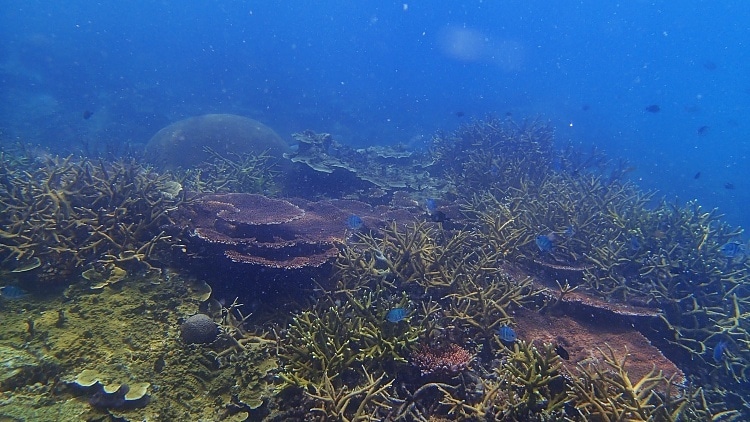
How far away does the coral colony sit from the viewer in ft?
11.1

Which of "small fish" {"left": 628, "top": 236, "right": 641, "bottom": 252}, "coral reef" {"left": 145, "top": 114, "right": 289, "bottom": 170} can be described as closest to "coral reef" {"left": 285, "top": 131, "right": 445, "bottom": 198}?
"coral reef" {"left": 145, "top": 114, "right": 289, "bottom": 170}

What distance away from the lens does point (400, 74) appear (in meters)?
63.4

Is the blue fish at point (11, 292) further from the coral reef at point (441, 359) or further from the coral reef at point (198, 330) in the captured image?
the coral reef at point (441, 359)

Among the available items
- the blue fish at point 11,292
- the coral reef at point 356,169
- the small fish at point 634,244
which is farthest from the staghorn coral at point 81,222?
the small fish at point 634,244

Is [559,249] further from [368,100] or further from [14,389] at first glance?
[368,100]

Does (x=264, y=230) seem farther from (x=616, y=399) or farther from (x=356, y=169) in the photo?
(x=356, y=169)

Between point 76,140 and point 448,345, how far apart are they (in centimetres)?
2364

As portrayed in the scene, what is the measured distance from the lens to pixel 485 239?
6.48m

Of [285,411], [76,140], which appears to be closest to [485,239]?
[285,411]

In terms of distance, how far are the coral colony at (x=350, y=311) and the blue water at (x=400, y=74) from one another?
13861 millimetres

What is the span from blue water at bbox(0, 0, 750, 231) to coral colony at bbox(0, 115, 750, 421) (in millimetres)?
13861

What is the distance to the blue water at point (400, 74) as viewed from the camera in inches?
1007

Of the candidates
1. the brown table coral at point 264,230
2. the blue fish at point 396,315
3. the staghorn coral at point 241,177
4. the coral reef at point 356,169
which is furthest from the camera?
the coral reef at point 356,169

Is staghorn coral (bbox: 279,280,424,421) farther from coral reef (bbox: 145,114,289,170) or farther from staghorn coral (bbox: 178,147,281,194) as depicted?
coral reef (bbox: 145,114,289,170)
